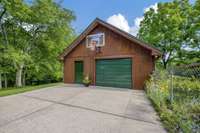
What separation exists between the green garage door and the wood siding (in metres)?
0.33

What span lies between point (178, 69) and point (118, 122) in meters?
2.98

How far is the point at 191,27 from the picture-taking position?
17.4 m

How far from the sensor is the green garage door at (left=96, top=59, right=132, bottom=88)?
10602 mm

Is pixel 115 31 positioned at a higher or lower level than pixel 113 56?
higher

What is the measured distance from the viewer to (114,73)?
11.1 meters

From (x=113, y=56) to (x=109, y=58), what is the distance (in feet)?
1.29

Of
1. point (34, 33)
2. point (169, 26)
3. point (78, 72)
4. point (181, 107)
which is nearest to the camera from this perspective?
point (181, 107)

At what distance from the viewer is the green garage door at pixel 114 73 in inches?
417

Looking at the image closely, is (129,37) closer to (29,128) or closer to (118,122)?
(118,122)

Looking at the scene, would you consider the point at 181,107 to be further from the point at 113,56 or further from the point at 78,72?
the point at 78,72

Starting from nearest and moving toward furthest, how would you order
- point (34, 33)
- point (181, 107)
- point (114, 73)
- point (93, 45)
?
point (181, 107) < point (114, 73) < point (93, 45) < point (34, 33)

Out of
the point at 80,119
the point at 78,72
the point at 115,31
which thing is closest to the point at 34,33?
the point at 78,72

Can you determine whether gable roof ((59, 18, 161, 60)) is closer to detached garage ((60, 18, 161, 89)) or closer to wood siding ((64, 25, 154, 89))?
detached garage ((60, 18, 161, 89))

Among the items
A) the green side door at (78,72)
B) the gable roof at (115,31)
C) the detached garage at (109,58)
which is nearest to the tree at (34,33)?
the gable roof at (115,31)
